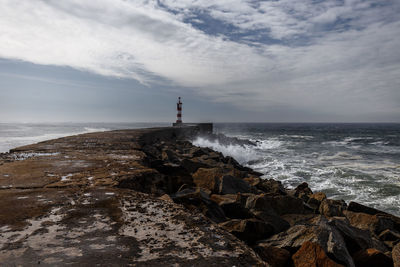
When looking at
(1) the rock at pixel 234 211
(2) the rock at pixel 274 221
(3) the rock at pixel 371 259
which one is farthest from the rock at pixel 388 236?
(1) the rock at pixel 234 211

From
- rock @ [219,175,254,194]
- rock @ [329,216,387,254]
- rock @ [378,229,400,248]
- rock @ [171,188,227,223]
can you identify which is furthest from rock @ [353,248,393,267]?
rock @ [219,175,254,194]

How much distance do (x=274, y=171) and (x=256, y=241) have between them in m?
7.71

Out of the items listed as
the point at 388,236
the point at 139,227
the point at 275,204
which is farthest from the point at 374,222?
the point at 139,227

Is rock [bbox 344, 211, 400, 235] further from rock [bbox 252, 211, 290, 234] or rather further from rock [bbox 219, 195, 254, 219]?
rock [bbox 219, 195, 254, 219]

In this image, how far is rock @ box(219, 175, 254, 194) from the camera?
10.3 feet

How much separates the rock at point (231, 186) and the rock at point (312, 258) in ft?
5.30

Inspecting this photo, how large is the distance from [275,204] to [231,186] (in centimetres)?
75

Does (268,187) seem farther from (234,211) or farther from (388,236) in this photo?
(234,211)

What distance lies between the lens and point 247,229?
1812 millimetres

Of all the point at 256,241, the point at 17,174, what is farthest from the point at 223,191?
the point at 17,174

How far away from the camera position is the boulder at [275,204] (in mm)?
2502

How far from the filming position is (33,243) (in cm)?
104

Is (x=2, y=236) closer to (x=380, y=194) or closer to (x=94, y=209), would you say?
(x=94, y=209)

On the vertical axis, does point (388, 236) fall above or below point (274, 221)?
below
